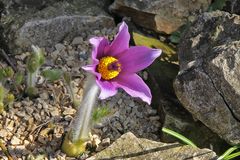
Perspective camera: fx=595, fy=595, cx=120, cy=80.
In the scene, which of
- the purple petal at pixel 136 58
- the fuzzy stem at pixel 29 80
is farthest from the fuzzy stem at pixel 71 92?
the purple petal at pixel 136 58

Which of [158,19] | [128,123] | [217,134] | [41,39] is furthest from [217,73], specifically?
[41,39]

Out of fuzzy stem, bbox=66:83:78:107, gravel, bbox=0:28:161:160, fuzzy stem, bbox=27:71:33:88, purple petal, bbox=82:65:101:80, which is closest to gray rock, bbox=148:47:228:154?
gravel, bbox=0:28:161:160

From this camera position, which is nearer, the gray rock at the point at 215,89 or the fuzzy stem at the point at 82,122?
the fuzzy stem at the point at 82,122

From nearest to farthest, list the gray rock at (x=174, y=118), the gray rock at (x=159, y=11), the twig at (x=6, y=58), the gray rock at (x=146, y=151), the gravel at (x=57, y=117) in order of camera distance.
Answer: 1. the gray rock at (x=146, y=151)
2. the gravel at (x=57, y=117)
3. the gray rock at (x=174, y=118)
4. the twig at (x=6, y=58)
5. the gray rock at (x=159, y=11)

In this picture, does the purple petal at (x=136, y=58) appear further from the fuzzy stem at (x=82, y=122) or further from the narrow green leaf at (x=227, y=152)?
the narrow green leaf at (x=227, y=152)

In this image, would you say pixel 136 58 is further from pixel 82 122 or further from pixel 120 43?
pixel 82 122

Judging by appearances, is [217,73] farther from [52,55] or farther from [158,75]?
[52,55]
